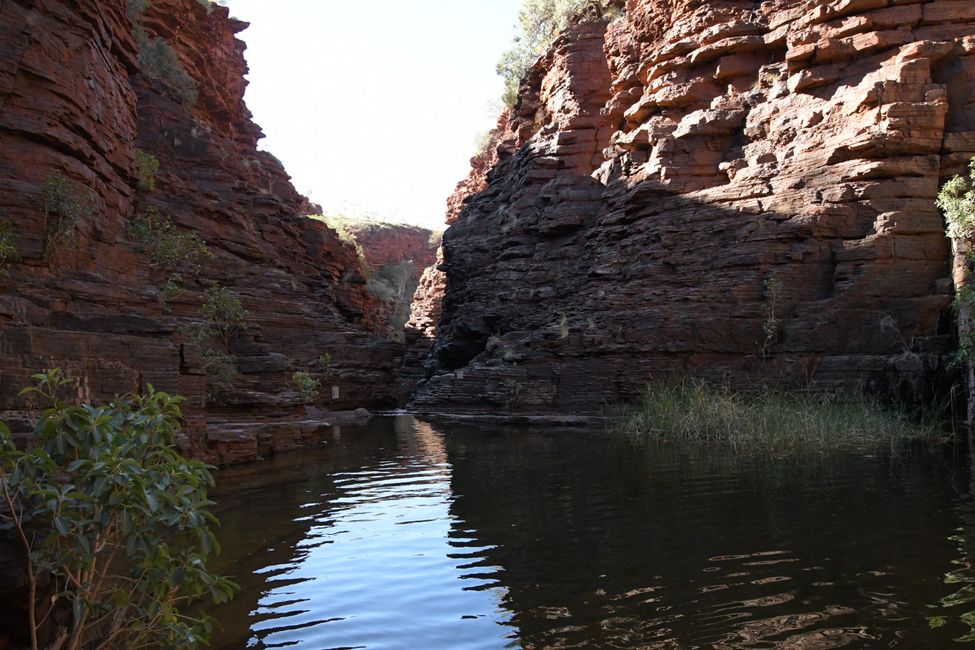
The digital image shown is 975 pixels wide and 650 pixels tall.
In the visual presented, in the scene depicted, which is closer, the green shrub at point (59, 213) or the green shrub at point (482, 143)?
the green shrub at point (59, 213)

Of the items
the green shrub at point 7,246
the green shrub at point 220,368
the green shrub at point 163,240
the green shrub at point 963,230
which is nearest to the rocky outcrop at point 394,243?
the green shrub at point 163,240

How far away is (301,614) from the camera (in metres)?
5.38

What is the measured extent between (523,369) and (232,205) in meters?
13.7

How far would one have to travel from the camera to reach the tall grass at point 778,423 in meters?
13.2

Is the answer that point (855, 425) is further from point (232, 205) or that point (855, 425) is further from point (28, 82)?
point (232, 205)

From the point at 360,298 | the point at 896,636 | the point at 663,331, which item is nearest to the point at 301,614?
the point at 896,636

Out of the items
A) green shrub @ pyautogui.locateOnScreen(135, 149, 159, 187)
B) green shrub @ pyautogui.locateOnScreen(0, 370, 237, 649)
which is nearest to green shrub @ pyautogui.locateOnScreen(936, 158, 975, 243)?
green shrub @ pyautogui.locateOnScreen(0, 370, 237, 649)

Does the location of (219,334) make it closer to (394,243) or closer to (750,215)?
(750,215)

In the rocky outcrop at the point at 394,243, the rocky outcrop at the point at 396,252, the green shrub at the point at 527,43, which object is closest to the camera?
the green shrub at the point at 527,43

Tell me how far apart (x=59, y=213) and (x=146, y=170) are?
11.1 meters

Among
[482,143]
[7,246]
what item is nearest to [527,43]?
[482,143]

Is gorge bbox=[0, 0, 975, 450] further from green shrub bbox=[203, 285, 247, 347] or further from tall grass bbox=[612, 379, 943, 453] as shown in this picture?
tall grass bbox=[612, 379, 943, 453]

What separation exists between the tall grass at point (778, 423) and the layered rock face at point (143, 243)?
8508 mm

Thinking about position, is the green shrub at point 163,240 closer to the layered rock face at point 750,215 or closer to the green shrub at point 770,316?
the layered rock face at point 750,215
